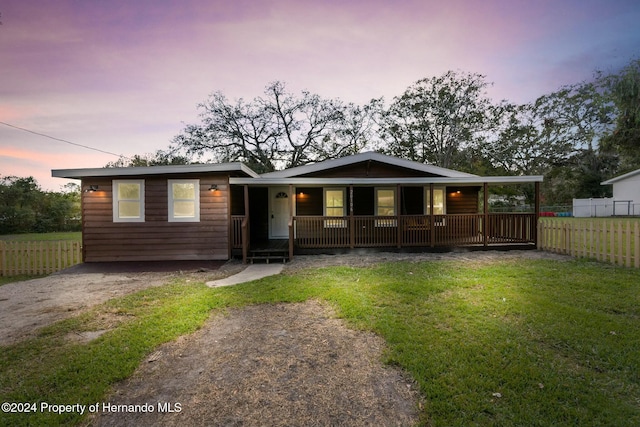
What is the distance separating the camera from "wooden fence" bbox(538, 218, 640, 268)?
708cm

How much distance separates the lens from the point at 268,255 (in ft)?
31.2

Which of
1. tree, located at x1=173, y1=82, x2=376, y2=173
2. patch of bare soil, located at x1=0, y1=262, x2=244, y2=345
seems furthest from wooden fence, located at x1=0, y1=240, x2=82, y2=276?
tree, located at x1=173, y1=82, x2=376, y2=173

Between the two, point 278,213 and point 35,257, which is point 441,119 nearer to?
point 278,213

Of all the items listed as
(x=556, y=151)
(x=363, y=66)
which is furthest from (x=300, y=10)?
(x=556, y=151)

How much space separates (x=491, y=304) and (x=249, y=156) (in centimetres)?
2658

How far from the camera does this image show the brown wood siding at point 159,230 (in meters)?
9.30

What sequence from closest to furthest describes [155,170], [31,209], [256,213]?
[155,170]
[256,213]
[31,209]

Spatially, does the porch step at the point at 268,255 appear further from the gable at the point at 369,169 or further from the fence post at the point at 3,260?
the fence post at the point at 3,260

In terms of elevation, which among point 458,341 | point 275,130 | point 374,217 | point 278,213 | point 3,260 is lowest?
point 458,341

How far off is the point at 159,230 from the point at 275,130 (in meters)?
20.9

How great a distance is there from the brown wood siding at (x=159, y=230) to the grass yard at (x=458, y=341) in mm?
3188

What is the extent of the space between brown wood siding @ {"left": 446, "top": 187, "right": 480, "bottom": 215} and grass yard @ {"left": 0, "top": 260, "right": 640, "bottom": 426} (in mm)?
6509

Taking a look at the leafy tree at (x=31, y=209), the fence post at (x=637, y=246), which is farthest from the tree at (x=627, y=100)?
the leafy tree at (x=31, y=209)

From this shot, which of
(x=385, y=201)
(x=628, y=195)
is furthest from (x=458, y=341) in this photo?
(x=628, y=195)
